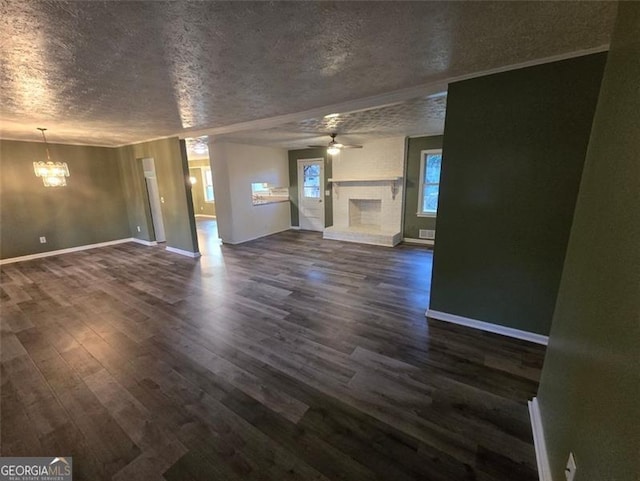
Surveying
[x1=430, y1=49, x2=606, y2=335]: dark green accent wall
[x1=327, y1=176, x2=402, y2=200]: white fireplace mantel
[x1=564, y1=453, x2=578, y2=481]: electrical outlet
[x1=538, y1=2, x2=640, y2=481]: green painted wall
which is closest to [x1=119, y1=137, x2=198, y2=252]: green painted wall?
[x1=327, y1=176, x2=402, y2=200]: white fireplace mantel

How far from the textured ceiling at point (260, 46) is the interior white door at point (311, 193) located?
4314 millimetres

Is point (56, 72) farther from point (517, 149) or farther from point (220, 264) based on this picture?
point (517, 149)

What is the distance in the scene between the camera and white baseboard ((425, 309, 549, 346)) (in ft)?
7.59

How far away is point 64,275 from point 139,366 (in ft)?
11.7

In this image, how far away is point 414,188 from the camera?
19.1 feet

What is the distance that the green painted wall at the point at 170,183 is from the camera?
4820 millimetres

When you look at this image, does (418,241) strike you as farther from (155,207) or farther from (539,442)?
(155,207)

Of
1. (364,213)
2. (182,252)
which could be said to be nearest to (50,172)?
(182,252)

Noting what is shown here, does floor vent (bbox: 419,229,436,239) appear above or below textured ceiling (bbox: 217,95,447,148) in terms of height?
below

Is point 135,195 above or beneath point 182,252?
above

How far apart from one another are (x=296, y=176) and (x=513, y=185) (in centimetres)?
585

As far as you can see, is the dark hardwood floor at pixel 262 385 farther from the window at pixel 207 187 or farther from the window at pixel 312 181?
the window at pixel 207 187

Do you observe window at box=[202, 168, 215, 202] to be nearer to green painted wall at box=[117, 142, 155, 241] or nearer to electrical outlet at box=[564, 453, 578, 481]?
green painted wall at box=[117, 142, 155, 241]

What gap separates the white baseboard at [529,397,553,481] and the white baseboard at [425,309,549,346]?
80 centimetres
